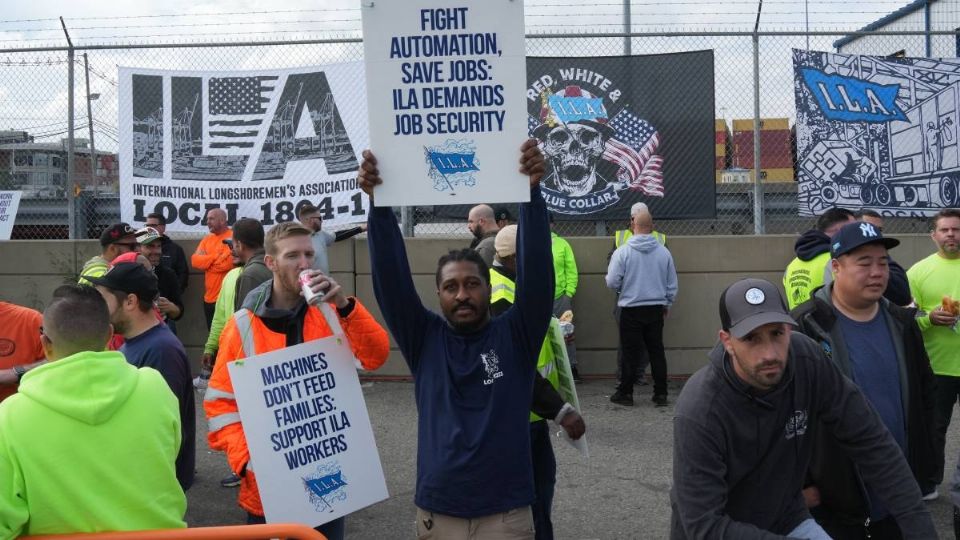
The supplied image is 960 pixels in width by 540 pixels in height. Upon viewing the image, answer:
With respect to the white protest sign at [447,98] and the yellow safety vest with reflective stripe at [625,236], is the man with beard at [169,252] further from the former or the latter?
the white protest sign at [447,98]

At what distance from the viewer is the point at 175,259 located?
10508 millimetres

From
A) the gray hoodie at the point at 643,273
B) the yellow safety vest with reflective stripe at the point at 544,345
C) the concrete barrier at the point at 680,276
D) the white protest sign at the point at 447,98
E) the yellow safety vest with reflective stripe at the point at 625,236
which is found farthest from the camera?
the concrete barrier at the point at 680,276

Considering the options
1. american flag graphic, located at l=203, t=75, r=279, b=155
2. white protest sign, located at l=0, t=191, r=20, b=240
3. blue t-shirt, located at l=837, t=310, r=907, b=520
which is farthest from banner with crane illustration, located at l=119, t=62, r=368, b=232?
blue t-shirt, located at l=837, t=310, r=907, b=520

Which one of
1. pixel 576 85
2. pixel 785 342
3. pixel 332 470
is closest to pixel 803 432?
pixel 785 342

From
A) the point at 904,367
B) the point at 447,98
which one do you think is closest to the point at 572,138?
the point at 904,367

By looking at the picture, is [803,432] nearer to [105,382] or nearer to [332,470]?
[332,470]

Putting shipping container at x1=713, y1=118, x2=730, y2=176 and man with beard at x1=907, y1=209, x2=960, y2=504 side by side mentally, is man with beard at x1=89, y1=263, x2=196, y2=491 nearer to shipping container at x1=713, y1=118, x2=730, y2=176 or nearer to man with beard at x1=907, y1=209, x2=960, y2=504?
man with beard at x1=907, y1=209, x2=960, y2=504

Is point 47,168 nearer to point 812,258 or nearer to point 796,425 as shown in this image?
point 812,258

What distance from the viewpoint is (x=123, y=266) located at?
4445 mm

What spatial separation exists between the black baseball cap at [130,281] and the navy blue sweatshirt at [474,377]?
1.25 metres

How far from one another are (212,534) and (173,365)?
1.35m

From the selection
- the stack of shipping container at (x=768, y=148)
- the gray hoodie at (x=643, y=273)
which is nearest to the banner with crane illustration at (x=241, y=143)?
the gray hoodie at (x=643, y=273)

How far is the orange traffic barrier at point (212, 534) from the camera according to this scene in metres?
2.93

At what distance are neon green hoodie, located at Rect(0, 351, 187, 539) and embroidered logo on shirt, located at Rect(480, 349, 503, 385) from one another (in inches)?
45.8
